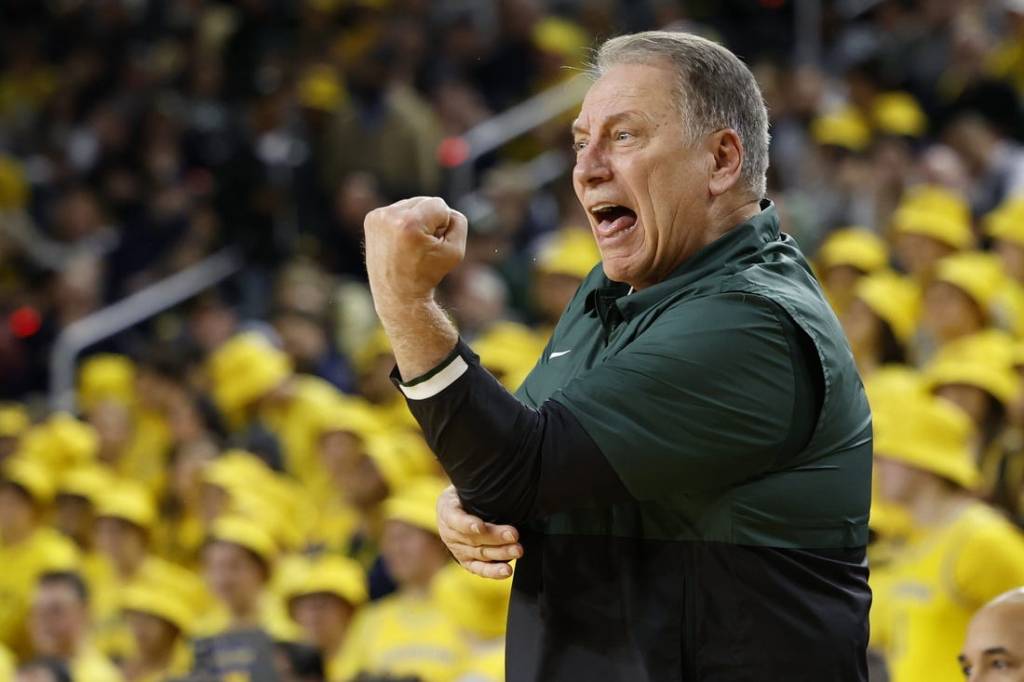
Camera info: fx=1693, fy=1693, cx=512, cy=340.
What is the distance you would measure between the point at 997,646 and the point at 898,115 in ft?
23.2

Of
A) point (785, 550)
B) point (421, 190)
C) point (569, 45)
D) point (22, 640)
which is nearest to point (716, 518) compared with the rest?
point (785, 550)

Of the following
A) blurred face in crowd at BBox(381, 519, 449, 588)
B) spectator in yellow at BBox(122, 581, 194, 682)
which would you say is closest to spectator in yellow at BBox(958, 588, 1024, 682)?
blurred face in crowd at BBox(381, 519, 449, 588)

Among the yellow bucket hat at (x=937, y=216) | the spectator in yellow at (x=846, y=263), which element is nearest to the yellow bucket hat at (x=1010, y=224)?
the yellow bucket hat at (x=937, y=216)

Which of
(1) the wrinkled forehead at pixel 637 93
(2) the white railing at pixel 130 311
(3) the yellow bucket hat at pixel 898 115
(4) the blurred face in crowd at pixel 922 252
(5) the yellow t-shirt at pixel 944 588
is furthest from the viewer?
(2) the white railing at pixel 130 311

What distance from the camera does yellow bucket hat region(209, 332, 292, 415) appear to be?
9.11m

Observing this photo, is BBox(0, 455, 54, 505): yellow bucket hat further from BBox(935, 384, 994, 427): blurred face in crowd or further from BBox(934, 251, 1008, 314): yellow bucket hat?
BBox(935, 384, 994, 427): blurred face in crowd

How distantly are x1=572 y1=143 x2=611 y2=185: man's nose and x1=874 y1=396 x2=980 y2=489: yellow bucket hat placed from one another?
10.7 feet

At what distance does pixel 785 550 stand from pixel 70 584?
5.52 m

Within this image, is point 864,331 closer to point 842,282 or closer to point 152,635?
point 842,282

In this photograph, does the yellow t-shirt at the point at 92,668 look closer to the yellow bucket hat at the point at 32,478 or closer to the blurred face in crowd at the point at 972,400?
the yellow bucket hat at the point at 32,478

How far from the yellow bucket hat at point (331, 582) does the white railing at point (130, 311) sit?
155 inches

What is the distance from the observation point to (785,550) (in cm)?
213

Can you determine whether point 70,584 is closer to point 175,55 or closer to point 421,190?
point 421,190

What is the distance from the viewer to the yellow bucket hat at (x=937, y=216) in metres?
7.89
